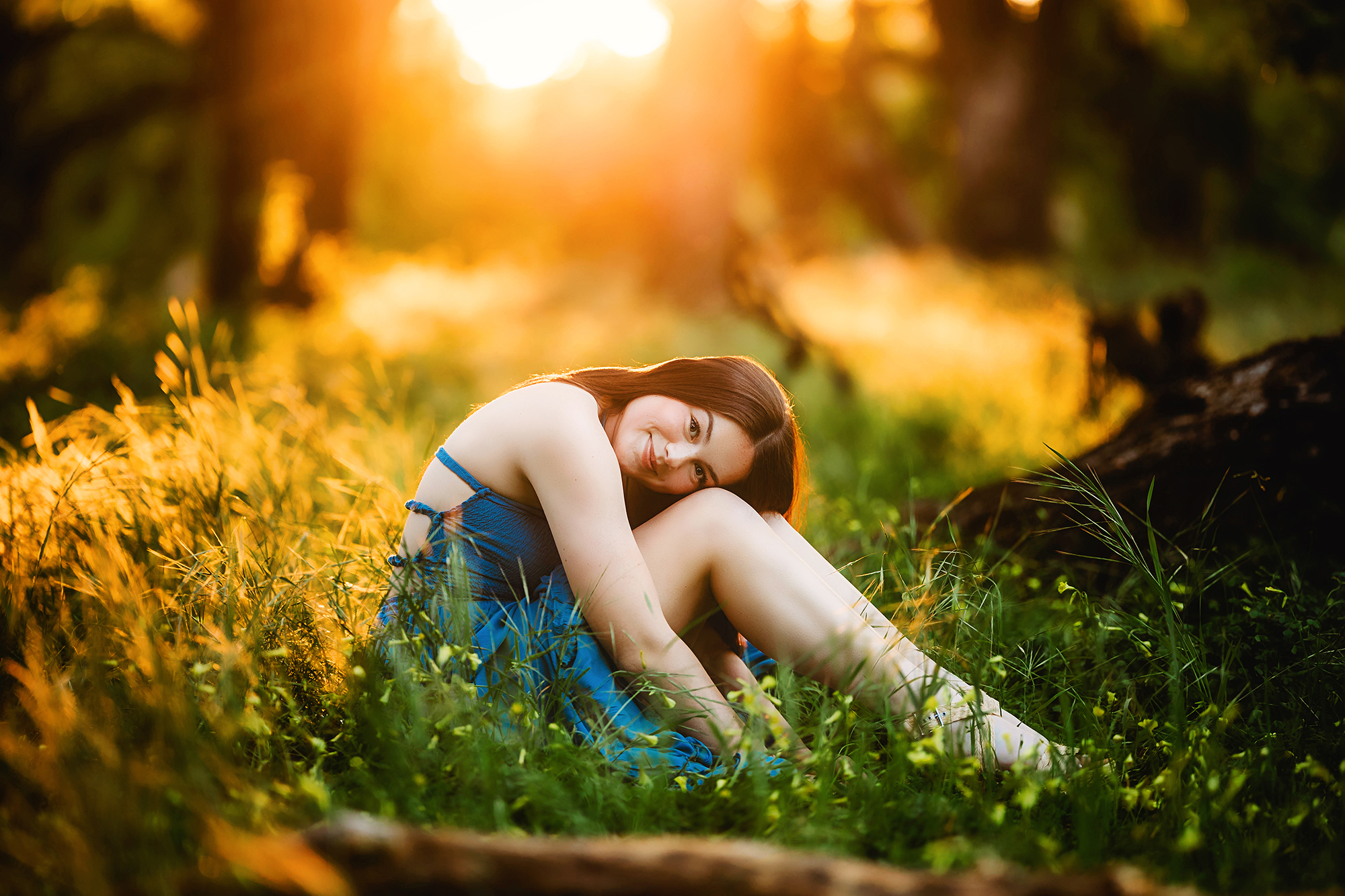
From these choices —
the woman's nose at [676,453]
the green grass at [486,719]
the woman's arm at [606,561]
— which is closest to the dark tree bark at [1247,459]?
the green grass at [486,719]

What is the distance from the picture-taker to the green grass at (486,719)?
1487mm

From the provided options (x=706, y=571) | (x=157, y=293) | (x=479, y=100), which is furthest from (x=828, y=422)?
(x=479, y=100)

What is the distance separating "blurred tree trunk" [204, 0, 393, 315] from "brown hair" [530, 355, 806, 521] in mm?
6446

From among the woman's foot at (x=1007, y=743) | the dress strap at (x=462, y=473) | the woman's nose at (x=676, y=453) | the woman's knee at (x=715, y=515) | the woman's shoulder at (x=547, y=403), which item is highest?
the woman's shoulder at (x=547, y=403)

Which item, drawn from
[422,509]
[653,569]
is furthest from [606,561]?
[422,509]

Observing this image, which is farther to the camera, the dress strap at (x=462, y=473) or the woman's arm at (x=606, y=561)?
the dress strap at (x=462, y=473)

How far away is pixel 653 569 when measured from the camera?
2.21 meters

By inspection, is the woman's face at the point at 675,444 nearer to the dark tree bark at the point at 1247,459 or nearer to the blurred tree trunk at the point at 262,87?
the dark tree bark at the point at 1247,459

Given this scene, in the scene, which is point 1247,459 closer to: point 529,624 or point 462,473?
point 529,624

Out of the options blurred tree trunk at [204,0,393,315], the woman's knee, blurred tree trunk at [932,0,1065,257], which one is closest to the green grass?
the woman's knee

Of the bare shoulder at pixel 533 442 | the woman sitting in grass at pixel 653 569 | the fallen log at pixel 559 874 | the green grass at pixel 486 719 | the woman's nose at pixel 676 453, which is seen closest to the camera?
the fallen log at pixel 559 874

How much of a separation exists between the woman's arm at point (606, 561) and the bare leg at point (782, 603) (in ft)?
0.43

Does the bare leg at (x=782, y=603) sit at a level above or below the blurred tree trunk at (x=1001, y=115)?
below

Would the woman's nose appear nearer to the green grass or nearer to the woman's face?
the woman's face
